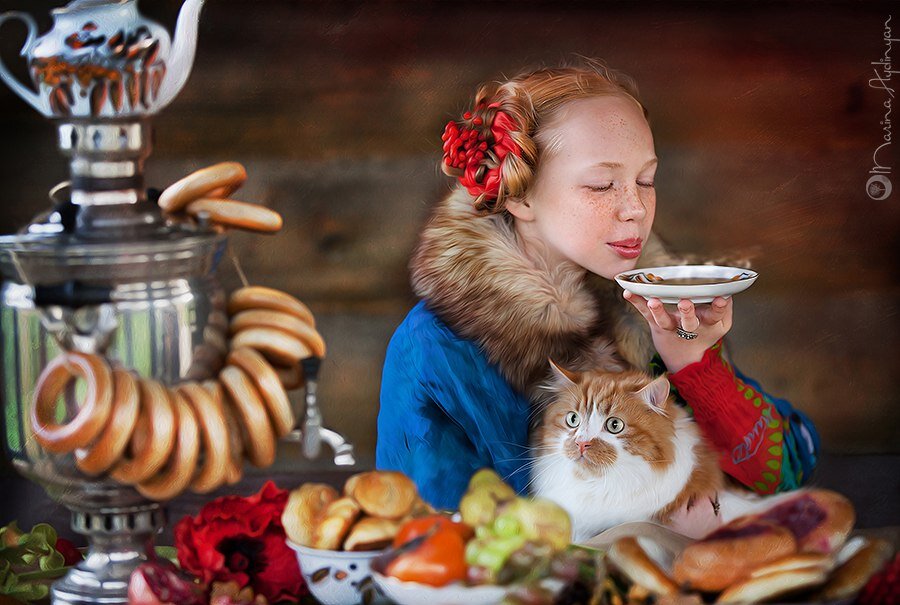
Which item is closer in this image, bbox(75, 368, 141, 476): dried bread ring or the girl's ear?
bbox(75, 368, 141, 476): dried bread ring

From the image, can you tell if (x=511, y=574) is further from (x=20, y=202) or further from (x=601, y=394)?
(x=20, y=202)

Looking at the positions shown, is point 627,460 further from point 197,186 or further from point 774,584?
point 197,186

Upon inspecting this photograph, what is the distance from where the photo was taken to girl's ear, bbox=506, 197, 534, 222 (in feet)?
6.30

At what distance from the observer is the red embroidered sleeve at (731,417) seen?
1.87 m

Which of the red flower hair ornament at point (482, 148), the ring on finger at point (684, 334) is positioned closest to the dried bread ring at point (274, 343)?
the red flower hair ornament at point (482, 148)

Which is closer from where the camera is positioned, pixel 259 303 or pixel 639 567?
pixel 639 567

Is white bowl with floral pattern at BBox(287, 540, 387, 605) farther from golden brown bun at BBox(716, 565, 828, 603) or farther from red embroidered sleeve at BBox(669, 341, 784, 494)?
red embroidered sleeve at BBox(669, 341, 784, 494)

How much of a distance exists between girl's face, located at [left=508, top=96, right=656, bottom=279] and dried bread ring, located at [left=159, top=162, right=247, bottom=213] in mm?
610

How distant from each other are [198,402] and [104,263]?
0.21m

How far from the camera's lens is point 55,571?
166 cm

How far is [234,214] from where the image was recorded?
147 centimetres

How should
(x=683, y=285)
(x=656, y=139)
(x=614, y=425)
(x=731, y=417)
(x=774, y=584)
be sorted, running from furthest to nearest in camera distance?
(x=656, y=139), (x=731, y=417), (x=614, y=425), (x=683, y=285), (x=774, y=584)

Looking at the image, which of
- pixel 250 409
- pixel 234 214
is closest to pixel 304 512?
pixel 250 409

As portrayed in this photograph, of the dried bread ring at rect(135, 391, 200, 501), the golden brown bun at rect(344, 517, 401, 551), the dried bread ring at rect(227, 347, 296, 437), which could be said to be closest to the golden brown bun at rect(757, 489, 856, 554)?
the golden brown bun at rect(344, 517, 401, 551)
